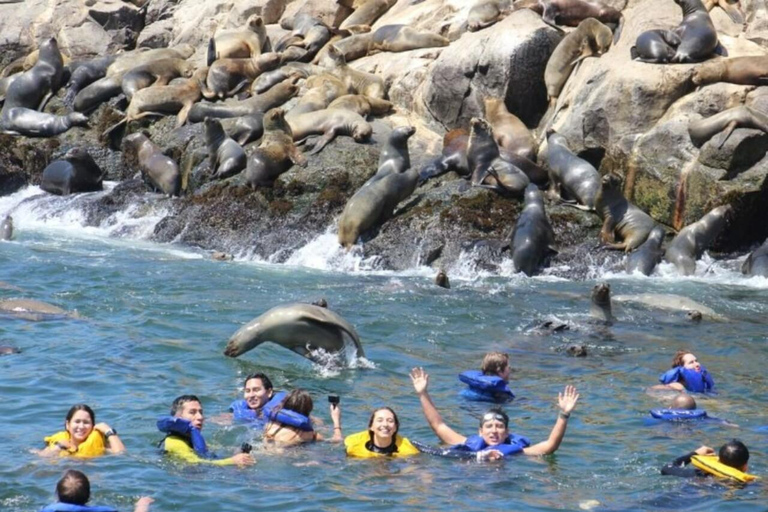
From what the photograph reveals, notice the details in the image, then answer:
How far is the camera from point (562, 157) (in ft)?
60.2

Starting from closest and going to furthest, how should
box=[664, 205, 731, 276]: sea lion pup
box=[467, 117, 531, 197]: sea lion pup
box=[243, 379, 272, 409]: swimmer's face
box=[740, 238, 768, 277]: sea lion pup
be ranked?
box=[243, 379, 272, 409]: swimmer's face → box=[740, 238, 768, 277]: sea lion pup → box=[664, 205, 731, 276]: sea lion pup → box=[467, 117, 531, 197]: sea lion pup

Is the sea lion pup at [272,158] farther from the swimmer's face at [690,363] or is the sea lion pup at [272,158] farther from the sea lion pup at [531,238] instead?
the swimmer's face at [690,363]

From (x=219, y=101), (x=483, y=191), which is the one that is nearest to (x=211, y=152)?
(x=219, y=101)

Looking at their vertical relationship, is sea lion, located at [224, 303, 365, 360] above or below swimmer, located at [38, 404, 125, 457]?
above

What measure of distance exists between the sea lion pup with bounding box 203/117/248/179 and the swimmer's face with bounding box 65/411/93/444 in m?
11.5

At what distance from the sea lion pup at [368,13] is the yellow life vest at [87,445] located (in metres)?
18.5

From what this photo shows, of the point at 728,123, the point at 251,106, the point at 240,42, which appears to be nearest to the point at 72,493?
the point at 728,123

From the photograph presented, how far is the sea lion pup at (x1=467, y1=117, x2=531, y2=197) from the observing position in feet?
59.2

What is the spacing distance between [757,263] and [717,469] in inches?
347

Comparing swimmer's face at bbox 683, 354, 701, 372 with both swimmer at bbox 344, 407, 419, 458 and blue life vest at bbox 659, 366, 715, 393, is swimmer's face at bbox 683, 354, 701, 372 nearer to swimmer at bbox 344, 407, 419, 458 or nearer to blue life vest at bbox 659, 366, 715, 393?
blue life vest at bbox 659, 366, 715, 393

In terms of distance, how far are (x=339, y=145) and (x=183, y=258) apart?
3.42 m

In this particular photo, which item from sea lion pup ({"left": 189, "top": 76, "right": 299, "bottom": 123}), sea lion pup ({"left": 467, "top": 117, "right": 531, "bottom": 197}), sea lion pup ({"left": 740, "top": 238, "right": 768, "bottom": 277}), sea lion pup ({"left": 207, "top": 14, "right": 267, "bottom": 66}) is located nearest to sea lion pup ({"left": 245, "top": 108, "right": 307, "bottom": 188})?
sea lion pup ({"left": 189, "top": 76, "right": 299, "bottom": 123})

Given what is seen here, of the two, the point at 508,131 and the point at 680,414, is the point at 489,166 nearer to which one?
the point at 508,131

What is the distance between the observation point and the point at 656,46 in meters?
19.1
